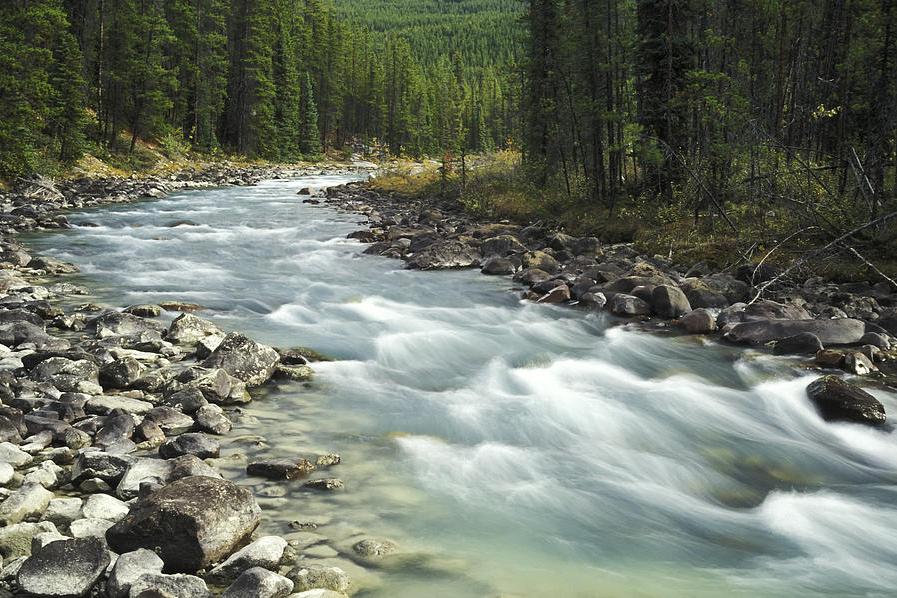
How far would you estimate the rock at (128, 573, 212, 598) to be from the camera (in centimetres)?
365

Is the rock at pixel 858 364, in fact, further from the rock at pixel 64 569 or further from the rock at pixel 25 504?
the rock at pixel 25 504

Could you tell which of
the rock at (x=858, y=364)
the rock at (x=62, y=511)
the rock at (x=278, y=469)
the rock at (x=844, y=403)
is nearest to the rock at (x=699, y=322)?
the rock at (x=858, y=364)

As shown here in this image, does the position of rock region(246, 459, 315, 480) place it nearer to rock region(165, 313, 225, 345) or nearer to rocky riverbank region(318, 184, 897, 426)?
rock region(165, 313, 225, 345)

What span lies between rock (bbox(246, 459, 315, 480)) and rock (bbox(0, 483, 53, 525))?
1473 millimetres

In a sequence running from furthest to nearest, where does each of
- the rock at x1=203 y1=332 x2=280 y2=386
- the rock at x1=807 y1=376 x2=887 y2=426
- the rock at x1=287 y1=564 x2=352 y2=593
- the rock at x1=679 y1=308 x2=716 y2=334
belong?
the rock at x1=679 y1=308 x2=716 y2=334
the rock at x1=203 y1=332 x2=280 y2=386
the rock at x1=807 y1=376 x2=887 y2=426
the rock at x1=287 y1=564 x2=352 y2=593

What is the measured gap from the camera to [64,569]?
378 centimetres

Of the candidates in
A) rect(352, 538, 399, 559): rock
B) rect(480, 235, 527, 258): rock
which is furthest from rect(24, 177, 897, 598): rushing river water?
rect(480, 235, 527, 258): rock

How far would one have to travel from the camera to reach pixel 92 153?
36.8 meters

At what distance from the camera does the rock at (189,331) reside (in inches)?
367

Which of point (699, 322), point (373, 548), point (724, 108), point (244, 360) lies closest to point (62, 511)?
point (373, 548)

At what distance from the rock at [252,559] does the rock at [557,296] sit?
373 inches

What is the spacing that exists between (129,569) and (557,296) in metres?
10.3

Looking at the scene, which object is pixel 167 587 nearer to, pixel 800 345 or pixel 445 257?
pixel 800 345

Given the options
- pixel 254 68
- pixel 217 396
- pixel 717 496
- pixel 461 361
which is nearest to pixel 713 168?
pixel 461 361
